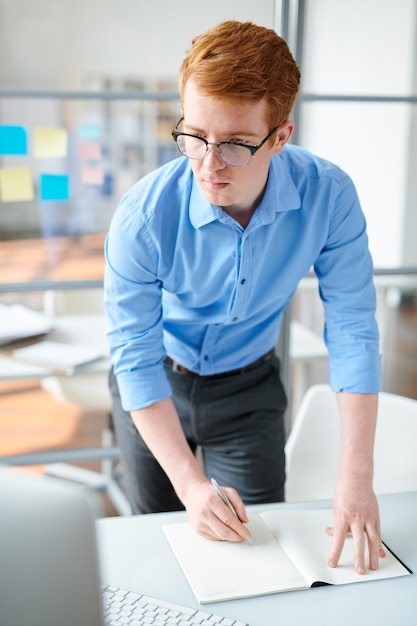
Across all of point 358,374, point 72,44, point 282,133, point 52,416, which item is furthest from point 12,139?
point 72,44

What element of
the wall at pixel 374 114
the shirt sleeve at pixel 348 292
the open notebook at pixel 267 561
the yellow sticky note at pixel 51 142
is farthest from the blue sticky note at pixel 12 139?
the wall at pixel 374 114

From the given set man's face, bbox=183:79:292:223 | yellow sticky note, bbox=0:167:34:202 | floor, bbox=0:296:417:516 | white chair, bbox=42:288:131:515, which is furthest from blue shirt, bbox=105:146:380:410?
floor, bbox=0:296:417:516

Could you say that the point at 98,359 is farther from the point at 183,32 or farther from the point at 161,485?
the point at 183,32

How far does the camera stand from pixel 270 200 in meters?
1.39

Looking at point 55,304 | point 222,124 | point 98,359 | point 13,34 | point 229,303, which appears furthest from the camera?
point 13,34

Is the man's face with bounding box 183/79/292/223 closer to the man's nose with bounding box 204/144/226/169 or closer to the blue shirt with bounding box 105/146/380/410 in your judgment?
the man's nose with bounding box 204/144/226/169

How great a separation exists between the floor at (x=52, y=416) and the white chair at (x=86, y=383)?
0.27 ft

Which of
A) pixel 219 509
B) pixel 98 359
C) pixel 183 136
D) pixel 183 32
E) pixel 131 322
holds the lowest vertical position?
pixel 98 359

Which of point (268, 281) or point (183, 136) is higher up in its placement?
point (183, 136)

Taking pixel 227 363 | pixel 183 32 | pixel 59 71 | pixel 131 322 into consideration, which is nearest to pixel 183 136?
pixel 131 322

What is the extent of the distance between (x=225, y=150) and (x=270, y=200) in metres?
0.24

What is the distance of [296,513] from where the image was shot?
50.9 inches

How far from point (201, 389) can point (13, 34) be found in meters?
Answer: 6.31

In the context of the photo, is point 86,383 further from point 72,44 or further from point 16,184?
point 72,44
